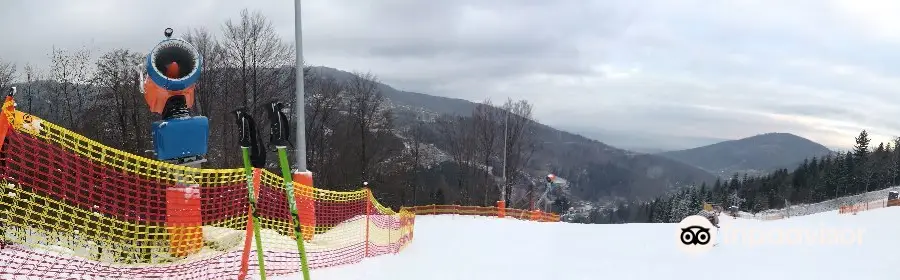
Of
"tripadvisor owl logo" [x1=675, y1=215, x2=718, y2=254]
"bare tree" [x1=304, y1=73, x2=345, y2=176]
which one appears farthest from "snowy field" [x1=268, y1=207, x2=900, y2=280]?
"bare tree" [x1=304, y1=73, x2=345, y2=176]

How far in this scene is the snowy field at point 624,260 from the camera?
7.80m

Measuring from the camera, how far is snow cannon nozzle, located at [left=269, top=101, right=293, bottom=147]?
14.1 feet

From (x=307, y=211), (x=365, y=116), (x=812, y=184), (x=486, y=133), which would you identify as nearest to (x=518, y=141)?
(x=486, y=133)

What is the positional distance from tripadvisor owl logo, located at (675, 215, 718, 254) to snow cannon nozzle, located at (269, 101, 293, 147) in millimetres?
6845

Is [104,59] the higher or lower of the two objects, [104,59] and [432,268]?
the higher

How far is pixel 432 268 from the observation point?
8117 mm

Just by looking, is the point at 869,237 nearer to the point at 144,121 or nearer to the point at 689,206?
the point at 144,121

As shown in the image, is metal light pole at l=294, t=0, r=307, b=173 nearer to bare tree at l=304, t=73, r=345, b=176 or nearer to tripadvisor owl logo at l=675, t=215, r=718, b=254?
tripadvisor owl logo at l=675, t=215, r=718, b=254

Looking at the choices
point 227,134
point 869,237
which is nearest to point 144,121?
point 227,134

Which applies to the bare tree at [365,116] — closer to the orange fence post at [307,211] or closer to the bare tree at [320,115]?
the bare tree at [320,115]

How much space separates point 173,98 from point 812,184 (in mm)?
127076

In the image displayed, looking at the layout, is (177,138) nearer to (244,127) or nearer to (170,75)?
(170,75)

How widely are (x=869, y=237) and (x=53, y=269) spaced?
15250 millimetres

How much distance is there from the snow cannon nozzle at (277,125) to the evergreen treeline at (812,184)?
99.8 meters
